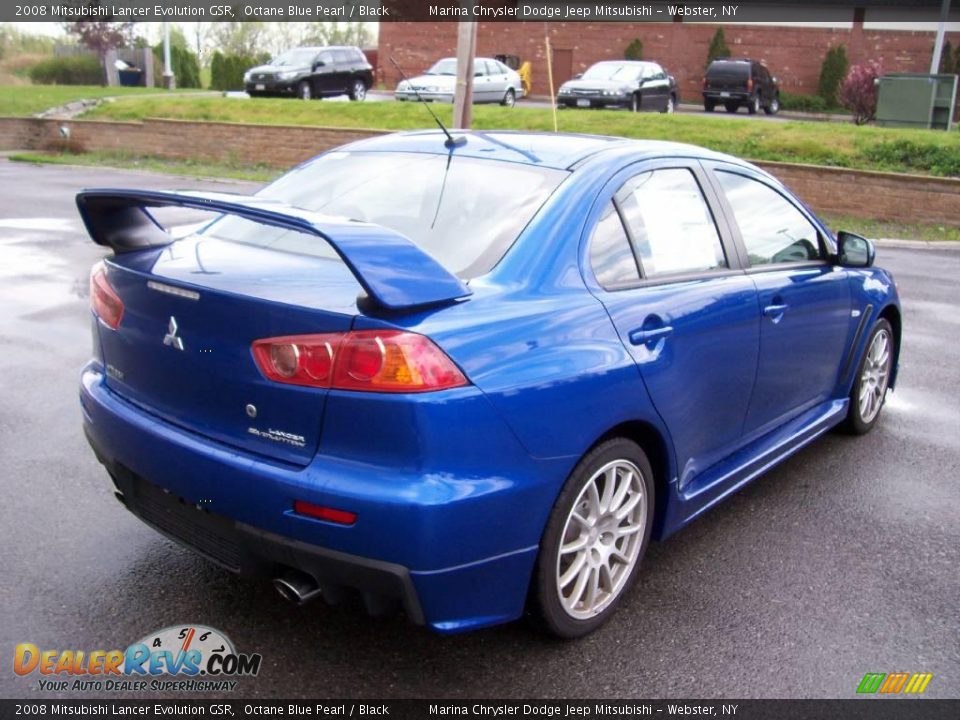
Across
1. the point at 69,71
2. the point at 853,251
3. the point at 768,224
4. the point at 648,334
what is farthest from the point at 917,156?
the point at 69,71

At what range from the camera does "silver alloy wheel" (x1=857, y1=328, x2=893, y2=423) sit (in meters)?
5.14

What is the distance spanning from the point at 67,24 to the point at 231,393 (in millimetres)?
39075

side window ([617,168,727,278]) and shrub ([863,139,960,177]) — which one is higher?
side window ([617,168,727,278])

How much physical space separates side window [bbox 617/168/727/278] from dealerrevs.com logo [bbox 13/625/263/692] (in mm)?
1957

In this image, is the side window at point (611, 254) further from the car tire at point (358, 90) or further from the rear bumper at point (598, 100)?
the car tire at point (358, 90)

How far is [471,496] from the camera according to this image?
2537 millimetres

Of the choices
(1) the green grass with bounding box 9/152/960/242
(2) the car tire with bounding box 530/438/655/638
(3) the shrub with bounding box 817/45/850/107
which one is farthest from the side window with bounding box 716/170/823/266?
(3) the shrub with bounding box 817/45/850/107

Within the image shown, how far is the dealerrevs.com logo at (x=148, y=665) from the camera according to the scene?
9.25ft

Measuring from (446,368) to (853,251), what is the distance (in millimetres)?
2927

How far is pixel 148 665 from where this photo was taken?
291cm

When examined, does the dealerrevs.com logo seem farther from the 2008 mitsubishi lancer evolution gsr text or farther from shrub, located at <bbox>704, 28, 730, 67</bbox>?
shrub, located at <bbox>704, 28, 730, 67</bbox>

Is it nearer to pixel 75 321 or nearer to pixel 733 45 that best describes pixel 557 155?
pixel 75 321

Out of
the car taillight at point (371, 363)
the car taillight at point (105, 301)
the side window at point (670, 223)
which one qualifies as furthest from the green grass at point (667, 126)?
the car taillight at point (371, 363)

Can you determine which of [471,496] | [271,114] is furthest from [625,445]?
[271,114]
